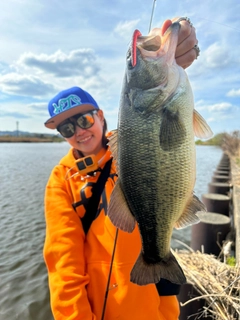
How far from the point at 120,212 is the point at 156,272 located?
0.43 metres

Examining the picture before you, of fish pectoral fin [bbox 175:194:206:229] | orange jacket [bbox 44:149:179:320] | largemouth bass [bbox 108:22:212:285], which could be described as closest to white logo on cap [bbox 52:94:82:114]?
orange jacket [bbox 44:149:179:320]

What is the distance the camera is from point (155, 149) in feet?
4.87

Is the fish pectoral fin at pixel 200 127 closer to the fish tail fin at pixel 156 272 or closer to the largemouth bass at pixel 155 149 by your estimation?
the largemouth bass at pixel 155 149

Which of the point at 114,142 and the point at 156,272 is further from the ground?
the point at 114,142

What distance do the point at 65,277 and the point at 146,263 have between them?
73 cm

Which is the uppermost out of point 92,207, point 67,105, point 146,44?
point 146,44

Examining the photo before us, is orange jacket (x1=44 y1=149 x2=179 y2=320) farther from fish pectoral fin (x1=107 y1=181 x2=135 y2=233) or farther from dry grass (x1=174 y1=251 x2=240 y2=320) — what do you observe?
dry grass (x1=174 y1=251 x2=240 y2=320)

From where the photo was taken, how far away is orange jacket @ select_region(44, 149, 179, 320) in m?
1.99

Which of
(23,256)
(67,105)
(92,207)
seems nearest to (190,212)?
(92,207)

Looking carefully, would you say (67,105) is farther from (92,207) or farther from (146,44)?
(146,44)

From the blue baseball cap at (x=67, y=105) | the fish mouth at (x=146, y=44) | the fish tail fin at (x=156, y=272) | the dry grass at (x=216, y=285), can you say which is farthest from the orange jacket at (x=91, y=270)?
the dry grass at (x=216, y=285)

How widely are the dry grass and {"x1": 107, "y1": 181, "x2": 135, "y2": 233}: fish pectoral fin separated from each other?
187 centimetres

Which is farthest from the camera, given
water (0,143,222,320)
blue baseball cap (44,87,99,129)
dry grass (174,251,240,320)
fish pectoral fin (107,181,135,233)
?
water (0,143,222,320)

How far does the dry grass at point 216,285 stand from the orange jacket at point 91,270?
4.29ft
